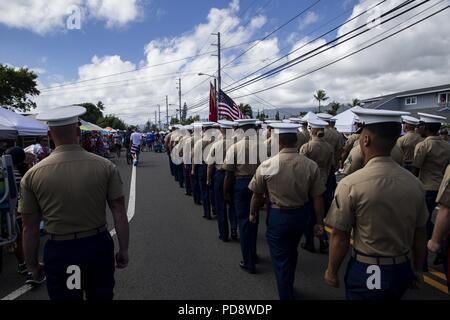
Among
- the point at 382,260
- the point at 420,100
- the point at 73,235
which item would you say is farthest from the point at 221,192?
the point at 420,100

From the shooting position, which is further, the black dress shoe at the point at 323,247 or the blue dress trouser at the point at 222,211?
the blue dress trouser at the point at 222,211

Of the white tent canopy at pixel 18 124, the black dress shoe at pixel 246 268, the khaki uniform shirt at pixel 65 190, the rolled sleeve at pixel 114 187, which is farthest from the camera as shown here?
the white tent canopy at pixel 18 124

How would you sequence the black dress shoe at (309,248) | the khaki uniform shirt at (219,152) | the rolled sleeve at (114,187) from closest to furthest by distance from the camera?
the rolled sleeve at (114,187) → the black dress shoe at (309,248) → the khaki uniform shirt at (219,152)

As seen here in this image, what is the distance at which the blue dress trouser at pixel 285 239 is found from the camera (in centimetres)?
358

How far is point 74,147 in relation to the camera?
8.79ft

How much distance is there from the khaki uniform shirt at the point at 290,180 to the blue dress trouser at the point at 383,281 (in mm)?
1228

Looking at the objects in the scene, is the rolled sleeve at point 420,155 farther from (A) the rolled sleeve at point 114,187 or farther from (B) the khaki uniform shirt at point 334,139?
(A) the rolled sleeve at point 114,187

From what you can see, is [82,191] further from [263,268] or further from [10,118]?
[10,118]

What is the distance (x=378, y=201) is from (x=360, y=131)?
551 millimetres

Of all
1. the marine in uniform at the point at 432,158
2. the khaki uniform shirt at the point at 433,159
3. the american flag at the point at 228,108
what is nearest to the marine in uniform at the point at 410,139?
the marine in uniform at the point at 432,158

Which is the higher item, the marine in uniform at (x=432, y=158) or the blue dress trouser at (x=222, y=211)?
the marine in uniform at (x=432, y=158)

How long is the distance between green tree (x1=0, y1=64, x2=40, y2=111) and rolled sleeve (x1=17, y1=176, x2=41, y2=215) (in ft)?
108

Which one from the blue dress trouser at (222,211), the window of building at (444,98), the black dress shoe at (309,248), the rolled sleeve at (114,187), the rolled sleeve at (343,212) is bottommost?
the black dress shoe at (309,248)
